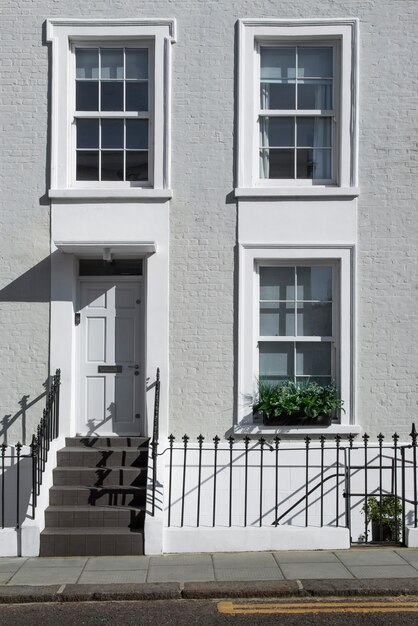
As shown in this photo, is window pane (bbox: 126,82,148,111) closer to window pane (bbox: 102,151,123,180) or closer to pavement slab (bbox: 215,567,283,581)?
window pane (bbox: 102,151,123,180)

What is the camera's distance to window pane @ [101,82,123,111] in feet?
35.4

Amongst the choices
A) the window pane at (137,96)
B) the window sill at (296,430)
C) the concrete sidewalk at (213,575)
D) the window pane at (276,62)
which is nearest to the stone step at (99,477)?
the concrete sidewalk at (213,575)

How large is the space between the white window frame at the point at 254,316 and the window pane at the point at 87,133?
2.54 meters

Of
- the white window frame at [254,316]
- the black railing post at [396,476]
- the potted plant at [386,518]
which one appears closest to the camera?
the black railing post at [396,476]

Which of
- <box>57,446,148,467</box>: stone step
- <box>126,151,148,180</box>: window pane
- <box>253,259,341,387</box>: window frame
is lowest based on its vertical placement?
<box>57,446,148,467</box>: stone step

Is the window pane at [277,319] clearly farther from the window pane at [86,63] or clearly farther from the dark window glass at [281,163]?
the window pane at [86,63]

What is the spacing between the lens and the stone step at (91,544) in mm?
8609

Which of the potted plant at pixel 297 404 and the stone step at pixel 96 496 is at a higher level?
the potted plant at pixel 297 404

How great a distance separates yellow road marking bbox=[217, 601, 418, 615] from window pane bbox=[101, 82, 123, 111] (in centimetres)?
675

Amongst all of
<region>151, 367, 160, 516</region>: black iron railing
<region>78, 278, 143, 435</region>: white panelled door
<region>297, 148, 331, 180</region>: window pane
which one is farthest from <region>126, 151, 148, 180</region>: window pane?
<region>151, 367, 160, 516</region>: black iron railing

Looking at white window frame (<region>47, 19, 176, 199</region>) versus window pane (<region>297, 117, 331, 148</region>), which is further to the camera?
window pane (<region>297, 117, 331, 148</region>)

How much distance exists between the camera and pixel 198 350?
10445mm

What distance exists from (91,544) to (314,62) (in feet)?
22.8

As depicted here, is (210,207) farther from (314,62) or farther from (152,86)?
(314,62)
